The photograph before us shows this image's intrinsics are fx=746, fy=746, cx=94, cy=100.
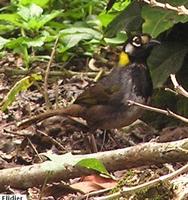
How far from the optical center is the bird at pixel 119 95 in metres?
4.92

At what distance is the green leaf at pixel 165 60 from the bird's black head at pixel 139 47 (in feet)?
0.39

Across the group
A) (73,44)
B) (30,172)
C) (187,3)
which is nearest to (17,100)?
(73,44)

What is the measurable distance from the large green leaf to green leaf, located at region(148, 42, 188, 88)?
39 cm

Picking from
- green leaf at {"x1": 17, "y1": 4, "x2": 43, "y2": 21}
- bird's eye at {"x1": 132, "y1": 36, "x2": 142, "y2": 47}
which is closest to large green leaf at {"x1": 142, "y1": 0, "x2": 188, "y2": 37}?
bird's eye at {"x1": 132, "y1": 36, "x2": 142, "y2": 47}

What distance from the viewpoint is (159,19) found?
428 cm

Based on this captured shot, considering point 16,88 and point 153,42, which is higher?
point 153,42

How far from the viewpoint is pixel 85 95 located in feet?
16.8

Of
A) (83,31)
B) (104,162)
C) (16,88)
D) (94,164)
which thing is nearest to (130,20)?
(16,88)

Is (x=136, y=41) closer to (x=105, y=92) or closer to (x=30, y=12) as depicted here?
(x=105, y=92)

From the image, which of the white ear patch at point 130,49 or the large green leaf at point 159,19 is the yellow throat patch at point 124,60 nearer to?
the white ear patch at point 130,49

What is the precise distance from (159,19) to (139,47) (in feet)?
2.52

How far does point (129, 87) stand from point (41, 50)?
185 centimetres

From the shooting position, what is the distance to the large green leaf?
4.23m

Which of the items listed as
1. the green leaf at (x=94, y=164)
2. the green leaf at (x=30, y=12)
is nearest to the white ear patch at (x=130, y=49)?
the green leaf at (x=30, y=12)
